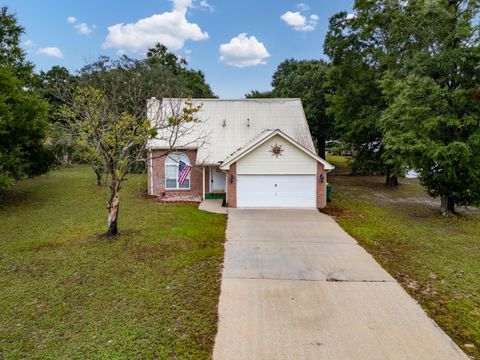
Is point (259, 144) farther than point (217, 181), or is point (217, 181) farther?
point (217, 181)

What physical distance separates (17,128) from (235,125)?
11507mm

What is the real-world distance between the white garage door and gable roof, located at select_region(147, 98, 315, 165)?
7.32 feet

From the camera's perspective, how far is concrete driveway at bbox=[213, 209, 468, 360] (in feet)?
17.7

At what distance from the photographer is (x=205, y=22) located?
2366 centimetres

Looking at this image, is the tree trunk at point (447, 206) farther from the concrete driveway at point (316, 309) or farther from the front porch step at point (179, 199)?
the front porch step at point (179, 199)

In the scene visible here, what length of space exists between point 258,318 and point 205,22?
22794 mm

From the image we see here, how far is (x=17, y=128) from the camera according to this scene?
51.1ft

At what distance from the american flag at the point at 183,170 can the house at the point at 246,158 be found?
0.68 feet

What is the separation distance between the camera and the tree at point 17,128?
1412 centimetres

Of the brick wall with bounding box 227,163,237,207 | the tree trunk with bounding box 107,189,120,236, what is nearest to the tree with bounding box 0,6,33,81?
the tree trunk with bounding box 107,189,120,236

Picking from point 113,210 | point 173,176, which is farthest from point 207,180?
point 113,210

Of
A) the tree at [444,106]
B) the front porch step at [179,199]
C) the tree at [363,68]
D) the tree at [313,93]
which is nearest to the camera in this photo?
the tree at [444,106]

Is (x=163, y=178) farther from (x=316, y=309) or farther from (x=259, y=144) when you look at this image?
(x=316, y=309)

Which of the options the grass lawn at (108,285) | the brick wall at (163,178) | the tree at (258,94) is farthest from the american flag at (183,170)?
the tree at (258,94)
